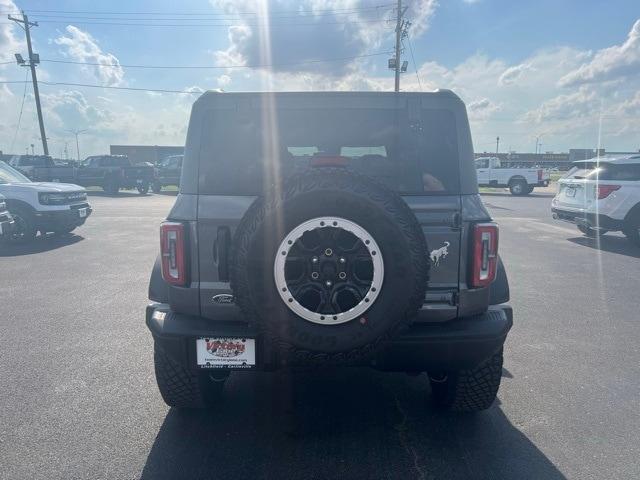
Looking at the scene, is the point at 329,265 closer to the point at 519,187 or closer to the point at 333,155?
the point at 333,155

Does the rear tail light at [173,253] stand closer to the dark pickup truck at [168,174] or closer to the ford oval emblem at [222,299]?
the ford oval emblem at [222,299]

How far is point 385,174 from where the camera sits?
2.86 m

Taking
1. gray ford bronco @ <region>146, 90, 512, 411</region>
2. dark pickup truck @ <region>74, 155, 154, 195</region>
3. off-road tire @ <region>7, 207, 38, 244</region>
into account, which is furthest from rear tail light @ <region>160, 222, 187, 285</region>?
dark pickup truck @ <region>74, 155, 154, 195</region>

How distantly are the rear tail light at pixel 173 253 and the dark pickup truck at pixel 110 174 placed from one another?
81.5 feet

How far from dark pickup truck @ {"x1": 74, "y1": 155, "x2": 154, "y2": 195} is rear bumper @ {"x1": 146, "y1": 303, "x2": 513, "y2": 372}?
81.9 feet

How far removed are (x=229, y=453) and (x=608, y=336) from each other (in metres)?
4.16

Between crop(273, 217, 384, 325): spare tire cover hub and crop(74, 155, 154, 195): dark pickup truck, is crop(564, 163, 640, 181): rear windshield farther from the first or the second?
crop(74, 155, 154, 195): dark pickup truck

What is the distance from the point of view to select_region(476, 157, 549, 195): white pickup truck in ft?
89.9

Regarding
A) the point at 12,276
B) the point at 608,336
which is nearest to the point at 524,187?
the point at 608,336

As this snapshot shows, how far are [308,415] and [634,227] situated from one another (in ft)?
31.7

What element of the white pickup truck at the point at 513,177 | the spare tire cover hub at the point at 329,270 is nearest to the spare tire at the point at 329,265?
the spare tire cover hub at the point at 329,270

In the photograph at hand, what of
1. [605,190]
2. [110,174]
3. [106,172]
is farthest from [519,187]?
[106,172]

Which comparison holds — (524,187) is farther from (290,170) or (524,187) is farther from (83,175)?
(290,170)

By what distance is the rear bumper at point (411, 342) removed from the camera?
251cm
